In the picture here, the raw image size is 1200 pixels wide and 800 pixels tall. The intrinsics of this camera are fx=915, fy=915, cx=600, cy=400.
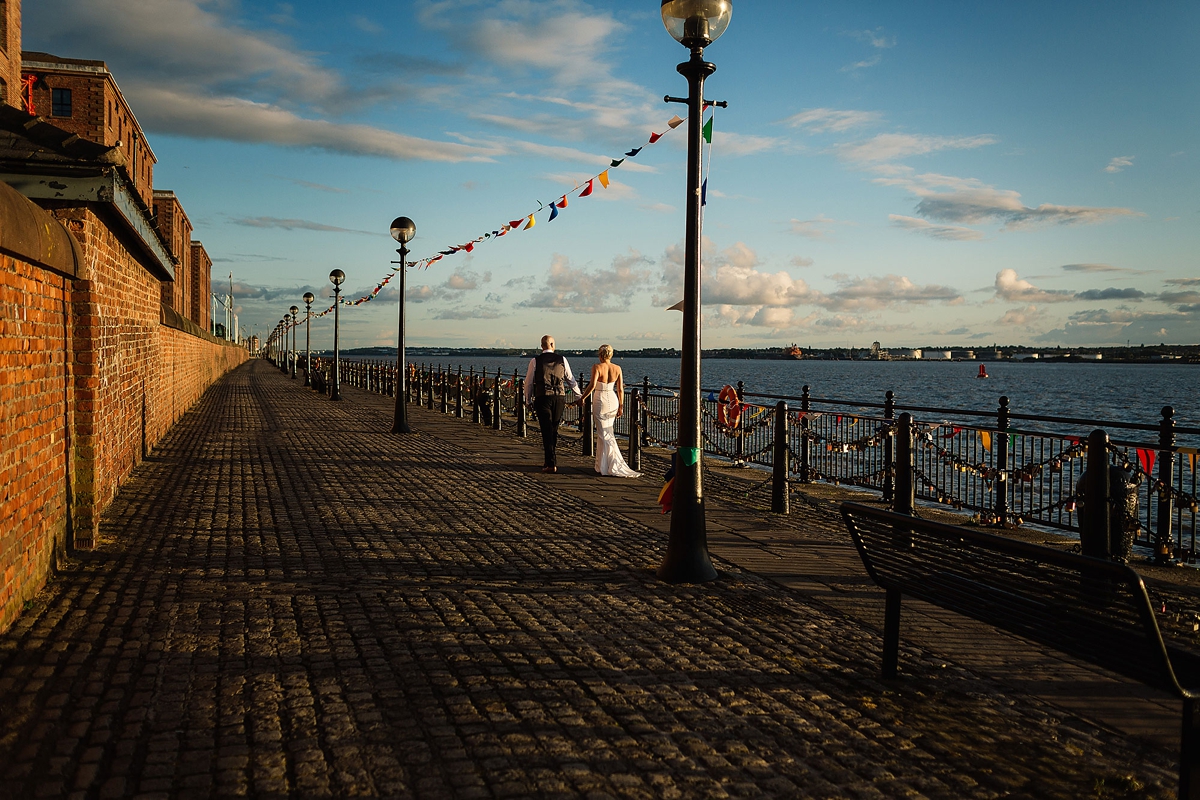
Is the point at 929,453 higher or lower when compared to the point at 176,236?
lower

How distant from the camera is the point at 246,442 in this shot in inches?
660

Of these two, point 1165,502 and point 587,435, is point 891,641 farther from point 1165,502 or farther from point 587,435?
point 587,435

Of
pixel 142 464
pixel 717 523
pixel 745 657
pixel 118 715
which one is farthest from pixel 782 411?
pixel 142 464

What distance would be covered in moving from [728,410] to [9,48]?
2055cm

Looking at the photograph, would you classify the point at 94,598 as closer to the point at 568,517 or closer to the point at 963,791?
the point at 568,517

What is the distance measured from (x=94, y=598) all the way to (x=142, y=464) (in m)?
7.57

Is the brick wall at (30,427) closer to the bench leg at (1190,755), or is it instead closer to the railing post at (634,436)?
the bench leg at (1190,755)

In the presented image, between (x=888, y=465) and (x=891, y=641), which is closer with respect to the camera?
(x=891, y=641)

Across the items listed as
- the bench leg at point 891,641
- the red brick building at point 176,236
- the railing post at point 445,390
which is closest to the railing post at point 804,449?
the bench leg at point 891,641

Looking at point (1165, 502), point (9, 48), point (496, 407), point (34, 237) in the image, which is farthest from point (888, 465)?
point (9, 48)

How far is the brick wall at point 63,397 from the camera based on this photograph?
5.31m

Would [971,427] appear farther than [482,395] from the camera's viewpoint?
No

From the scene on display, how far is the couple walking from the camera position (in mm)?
13125

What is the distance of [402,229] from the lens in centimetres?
2044
